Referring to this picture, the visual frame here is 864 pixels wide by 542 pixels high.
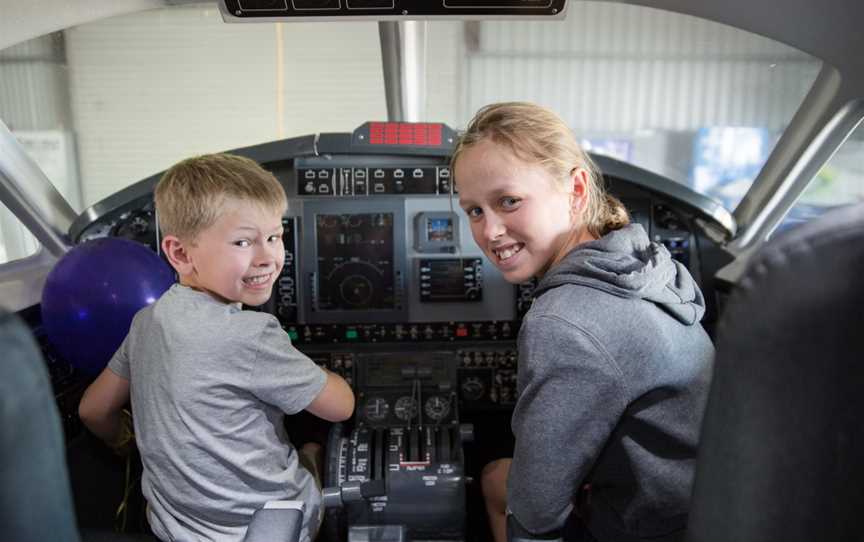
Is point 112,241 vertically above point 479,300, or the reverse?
point 112,241

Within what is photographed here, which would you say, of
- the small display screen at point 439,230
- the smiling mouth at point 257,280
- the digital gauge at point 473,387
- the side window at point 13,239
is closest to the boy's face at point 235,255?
the smiling mouth at point 257,280

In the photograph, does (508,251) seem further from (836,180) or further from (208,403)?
(836,180)

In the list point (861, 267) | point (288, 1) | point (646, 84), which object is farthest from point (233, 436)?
point (646, 84)

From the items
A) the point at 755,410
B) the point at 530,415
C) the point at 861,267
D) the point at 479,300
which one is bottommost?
the point at 479,300

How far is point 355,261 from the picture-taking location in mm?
2295

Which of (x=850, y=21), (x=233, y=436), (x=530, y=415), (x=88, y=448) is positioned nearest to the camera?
(x=530, y=415)

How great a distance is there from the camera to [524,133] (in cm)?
112

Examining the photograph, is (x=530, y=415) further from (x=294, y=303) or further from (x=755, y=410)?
(x=294, y=303)

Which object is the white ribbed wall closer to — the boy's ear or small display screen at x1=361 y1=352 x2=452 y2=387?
small display screen at x1=361 y1=352 x2=452 y2=387

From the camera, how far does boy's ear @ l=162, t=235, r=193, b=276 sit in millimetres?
1306

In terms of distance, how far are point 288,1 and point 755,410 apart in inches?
54.4

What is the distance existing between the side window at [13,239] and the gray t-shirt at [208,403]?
1422 mm

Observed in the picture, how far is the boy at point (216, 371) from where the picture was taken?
1195mm

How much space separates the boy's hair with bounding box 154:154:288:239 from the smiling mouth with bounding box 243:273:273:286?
0.49ft
